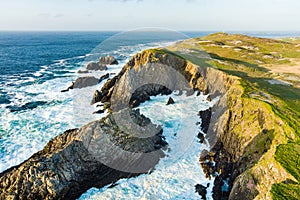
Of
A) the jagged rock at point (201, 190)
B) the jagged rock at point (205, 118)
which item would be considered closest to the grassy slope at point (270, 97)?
the jagged rock at point (201, 190)

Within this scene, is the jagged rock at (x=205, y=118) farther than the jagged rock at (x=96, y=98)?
No

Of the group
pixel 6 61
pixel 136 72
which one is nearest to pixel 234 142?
pixel 136 72

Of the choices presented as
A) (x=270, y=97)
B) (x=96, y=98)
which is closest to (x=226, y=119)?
(x=270, y=97)

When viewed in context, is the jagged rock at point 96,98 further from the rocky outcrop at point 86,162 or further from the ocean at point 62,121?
the rocky outcrop at point 86,162

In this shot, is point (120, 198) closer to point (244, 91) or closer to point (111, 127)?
point (111, 127)

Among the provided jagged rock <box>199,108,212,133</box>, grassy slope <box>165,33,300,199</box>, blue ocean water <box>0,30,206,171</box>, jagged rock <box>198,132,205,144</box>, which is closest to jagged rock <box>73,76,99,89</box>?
blue ocean water <box>0,30,206,171</box>

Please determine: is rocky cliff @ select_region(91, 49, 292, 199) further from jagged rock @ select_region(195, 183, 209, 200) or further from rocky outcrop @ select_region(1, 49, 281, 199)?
jagged rock @ select_region(195, 183, 209, 200)
